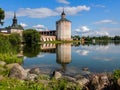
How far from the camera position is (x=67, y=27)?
158000 millimetres

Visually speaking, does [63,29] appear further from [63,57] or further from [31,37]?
[63,57]

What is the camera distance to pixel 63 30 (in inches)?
6127

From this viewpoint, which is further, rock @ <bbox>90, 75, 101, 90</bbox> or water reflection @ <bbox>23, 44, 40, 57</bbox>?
water reflection @ <bbox>23, 44, 40, 57</bbox>

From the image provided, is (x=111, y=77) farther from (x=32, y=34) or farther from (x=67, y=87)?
(x=32, y=34)

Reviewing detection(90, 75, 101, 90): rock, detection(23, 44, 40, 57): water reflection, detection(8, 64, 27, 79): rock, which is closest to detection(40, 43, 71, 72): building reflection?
detection(23, 44, 40, 57): water reflection

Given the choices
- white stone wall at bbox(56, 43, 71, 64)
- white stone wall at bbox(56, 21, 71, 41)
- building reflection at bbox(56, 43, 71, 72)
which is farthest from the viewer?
white stone wall at bbox(56, 21, 71, 41)

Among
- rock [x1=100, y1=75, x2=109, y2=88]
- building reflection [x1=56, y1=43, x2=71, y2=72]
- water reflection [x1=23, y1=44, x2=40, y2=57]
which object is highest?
rock [x1=100, y1=75, x2=109, y2=88]

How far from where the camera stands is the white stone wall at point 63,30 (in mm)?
155125

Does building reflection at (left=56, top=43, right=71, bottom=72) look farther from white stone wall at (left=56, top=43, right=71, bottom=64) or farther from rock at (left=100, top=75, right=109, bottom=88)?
rock at (left=100, top=75, right=109, bottom=88)

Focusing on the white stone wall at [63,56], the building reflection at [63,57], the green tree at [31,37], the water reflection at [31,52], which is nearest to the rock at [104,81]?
the building reflection at [63,57]

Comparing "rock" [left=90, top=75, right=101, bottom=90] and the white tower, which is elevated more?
the white tower

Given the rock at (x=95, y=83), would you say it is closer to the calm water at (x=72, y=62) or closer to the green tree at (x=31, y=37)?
the calm water at (x=72, y=62)

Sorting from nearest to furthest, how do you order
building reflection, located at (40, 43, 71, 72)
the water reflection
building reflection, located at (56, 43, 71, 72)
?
building reflection, located at (56, 43, 71, 72) < building reflection, located at (40, 43, 71, 72) < the water reflection

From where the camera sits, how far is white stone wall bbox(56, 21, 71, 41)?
6107 inches
